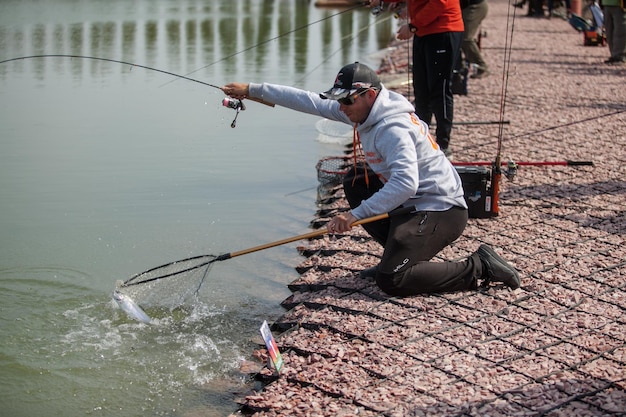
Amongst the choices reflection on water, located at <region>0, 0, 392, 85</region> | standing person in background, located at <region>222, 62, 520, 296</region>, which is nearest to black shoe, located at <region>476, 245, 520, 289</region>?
standing person in background, located at <region>222, 62, 520, 296</region>

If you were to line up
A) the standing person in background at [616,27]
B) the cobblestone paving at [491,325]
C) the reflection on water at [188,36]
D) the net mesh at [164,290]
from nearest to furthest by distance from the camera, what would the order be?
1. the cobblestone paving at [491,325]
2. the net mesh at [164,290]
3. the standing person in background at [616,27]
4. the reflection on water at [188,36]

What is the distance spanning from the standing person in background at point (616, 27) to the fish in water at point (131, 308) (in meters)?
9.93

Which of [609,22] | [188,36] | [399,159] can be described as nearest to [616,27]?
[609,22]

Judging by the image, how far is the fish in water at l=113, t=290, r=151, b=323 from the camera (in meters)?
4.88

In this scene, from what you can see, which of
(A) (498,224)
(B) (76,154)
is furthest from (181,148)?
(A) (498,224)

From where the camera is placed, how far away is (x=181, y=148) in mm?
9016

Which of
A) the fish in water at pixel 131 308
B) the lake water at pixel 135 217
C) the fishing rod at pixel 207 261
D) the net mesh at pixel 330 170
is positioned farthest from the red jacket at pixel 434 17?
the fish in water at pixel 131 308

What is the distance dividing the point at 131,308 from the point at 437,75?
3.39m

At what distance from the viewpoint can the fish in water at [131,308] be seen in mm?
4883

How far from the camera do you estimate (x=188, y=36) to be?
18984 mm

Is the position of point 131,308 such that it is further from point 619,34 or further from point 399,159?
point 619,34

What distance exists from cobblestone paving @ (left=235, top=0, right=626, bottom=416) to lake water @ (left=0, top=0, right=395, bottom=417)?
398 mm

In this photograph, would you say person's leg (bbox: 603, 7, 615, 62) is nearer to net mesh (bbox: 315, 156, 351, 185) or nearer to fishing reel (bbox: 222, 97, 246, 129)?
net mesh (bbox: 315, 156, 351, 185)

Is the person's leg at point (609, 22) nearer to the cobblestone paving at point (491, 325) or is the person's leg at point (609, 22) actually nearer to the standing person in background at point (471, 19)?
the standing person in background at point (471, 19)
